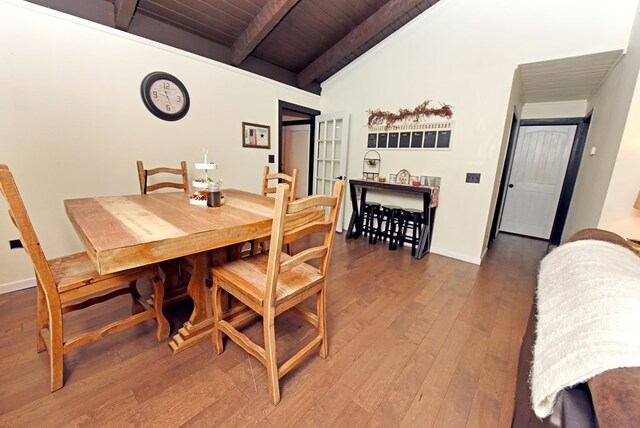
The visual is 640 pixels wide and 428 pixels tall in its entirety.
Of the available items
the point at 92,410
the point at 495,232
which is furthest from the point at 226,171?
the point at 495,232

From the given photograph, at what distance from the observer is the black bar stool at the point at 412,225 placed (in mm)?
3196

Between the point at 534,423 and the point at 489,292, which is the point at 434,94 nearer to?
the point at 489,292

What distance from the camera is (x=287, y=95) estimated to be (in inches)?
145

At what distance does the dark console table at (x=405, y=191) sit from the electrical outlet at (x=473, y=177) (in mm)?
371

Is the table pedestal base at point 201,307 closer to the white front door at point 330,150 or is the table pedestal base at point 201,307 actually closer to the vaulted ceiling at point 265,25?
the vaulted ceiling at point 265,25

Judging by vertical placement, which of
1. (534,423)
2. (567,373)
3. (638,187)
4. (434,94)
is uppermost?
(434,94)

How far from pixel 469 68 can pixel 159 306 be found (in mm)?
3676

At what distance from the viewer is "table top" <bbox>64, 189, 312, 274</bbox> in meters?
0.90

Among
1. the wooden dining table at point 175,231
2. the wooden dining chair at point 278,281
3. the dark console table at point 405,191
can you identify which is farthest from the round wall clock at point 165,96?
the dark console table at point 405,191

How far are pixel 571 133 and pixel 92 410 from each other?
5893mm

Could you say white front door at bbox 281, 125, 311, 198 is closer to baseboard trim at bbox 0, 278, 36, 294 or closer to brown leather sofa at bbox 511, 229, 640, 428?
baseboard trim at bbox 0, 278, 36, 294

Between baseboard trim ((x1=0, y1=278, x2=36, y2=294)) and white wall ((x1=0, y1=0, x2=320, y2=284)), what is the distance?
0.03 meters

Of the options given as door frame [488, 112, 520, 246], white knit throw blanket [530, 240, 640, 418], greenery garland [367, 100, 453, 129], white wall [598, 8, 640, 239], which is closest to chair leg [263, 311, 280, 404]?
white knit throw blanket [530, 240, 640, 418]

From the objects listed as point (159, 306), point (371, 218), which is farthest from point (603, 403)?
point (371, 218)
